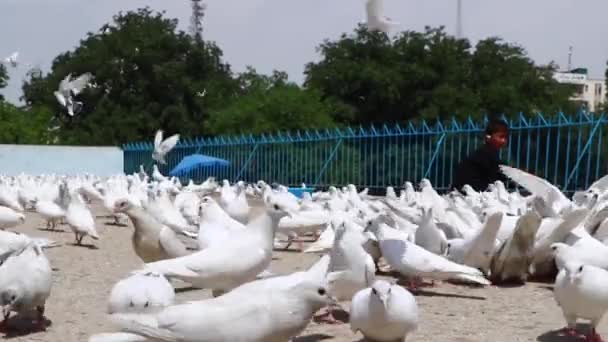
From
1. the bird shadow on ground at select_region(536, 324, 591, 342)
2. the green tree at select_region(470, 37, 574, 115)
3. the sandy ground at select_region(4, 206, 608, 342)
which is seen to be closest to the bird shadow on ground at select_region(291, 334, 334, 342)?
the sandy ground at select_region(4, 206, 608, 342)

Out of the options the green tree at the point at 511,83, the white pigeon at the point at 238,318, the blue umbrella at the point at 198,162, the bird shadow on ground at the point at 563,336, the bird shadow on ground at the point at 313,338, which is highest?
the green tree at the point at 511,83

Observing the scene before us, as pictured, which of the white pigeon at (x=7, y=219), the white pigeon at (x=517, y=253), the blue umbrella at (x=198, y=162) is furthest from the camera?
the blue umbrella at (x=198, y=162)

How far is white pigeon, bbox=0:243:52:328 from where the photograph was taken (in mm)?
4676

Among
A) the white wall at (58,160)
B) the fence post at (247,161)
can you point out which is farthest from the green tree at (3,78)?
the fence post at (247,161)

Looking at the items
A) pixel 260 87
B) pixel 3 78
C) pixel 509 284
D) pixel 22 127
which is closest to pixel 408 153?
pixel 509 284

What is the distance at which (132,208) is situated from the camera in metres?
7.00

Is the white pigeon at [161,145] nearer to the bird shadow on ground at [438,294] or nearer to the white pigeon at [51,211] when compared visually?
the white pigeon at [51,211]

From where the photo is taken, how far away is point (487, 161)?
824cm

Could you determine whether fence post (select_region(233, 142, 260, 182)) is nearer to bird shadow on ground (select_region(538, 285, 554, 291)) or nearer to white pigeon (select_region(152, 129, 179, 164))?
white pigeon (select_region(152, 129, 179, 164))

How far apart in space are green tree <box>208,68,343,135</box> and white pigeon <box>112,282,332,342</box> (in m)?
25.4

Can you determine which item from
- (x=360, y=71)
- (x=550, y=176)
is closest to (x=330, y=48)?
(x=360, y=71)

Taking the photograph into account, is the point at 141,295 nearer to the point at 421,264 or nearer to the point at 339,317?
the point at 339,317

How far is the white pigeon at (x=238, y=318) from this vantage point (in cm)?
332

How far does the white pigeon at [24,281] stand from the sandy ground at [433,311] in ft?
0.69
